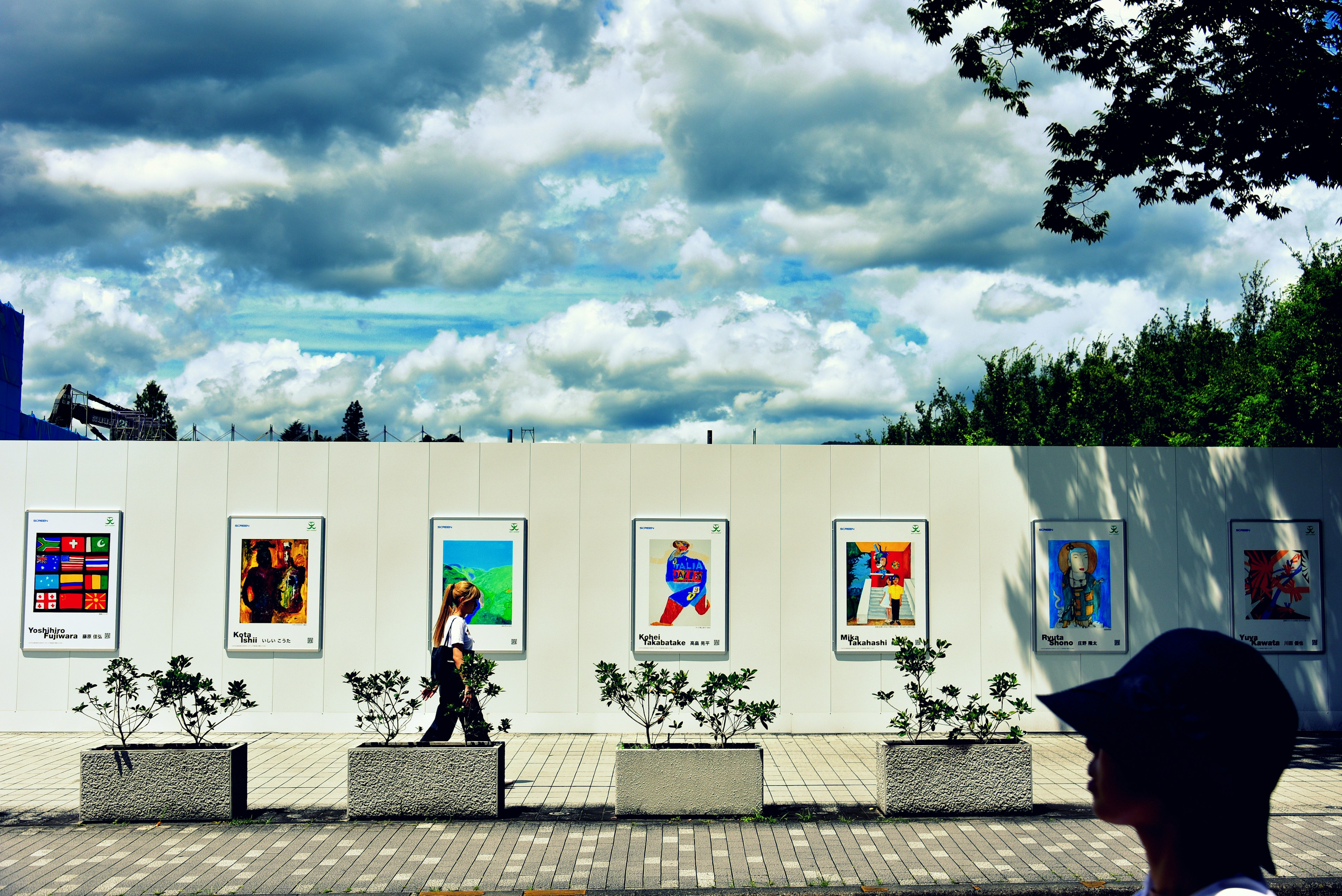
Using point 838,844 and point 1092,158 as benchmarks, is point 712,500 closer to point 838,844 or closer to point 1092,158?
point 838,844

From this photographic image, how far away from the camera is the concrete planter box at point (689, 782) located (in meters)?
8.32

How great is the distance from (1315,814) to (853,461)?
6.23 m

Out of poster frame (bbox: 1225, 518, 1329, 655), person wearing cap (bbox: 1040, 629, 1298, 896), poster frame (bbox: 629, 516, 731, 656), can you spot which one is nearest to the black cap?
person wearing cap (bbox: 1040, 629, 1298, 896)

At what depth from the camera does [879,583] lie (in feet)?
40.3

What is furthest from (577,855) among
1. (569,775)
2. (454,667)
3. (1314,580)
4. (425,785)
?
(1314,580)

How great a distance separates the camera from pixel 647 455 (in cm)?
1240

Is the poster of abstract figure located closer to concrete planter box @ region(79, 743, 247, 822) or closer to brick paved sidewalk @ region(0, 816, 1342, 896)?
concrete planter box @ region(79, 743, 247, 822)

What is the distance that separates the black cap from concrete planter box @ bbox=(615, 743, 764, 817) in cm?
714

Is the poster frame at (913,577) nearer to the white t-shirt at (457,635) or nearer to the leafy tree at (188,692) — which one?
the white t-shirt at (457,635)

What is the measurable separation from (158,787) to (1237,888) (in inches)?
358

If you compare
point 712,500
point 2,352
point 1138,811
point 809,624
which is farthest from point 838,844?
point 2,352

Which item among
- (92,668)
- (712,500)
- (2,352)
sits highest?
(2,352)

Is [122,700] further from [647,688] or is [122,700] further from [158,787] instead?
[647,688]

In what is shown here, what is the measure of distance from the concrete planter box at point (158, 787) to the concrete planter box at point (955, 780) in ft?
19.7
